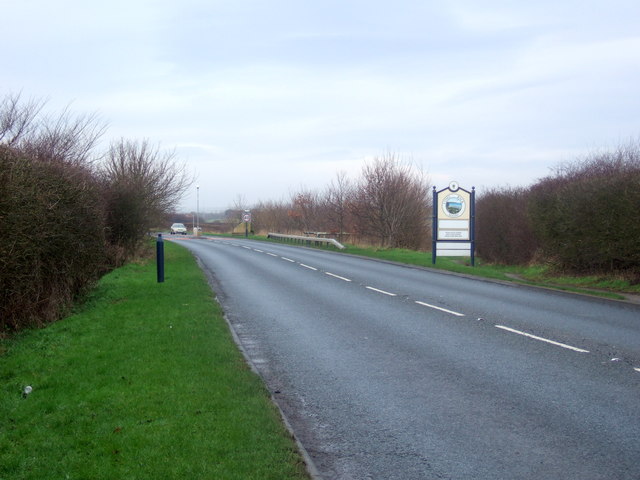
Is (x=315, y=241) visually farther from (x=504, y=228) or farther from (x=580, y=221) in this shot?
(x=580, y=221)

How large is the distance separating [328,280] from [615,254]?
8.11 meters

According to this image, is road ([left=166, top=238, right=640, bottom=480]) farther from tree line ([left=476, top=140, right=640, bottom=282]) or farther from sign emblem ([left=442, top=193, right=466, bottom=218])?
sign emblem ([left=442, top=193, right=466, bottom=218])

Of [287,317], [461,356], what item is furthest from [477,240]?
[461,356]

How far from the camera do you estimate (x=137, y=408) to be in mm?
5770

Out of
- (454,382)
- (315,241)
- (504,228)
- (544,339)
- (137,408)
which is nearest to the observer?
(137,408)

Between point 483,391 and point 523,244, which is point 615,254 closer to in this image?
point 523,244

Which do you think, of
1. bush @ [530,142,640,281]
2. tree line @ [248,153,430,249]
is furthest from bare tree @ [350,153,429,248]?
bush @ [530,142,640,281]

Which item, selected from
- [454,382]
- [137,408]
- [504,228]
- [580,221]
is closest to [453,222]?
[504,228]

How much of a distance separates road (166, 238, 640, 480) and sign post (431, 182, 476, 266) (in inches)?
448

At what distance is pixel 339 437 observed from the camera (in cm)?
539

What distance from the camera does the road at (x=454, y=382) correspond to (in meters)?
4.85

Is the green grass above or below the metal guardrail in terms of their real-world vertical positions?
below

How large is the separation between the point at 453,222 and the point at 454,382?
19470 mm

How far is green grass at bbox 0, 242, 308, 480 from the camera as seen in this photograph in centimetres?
448
